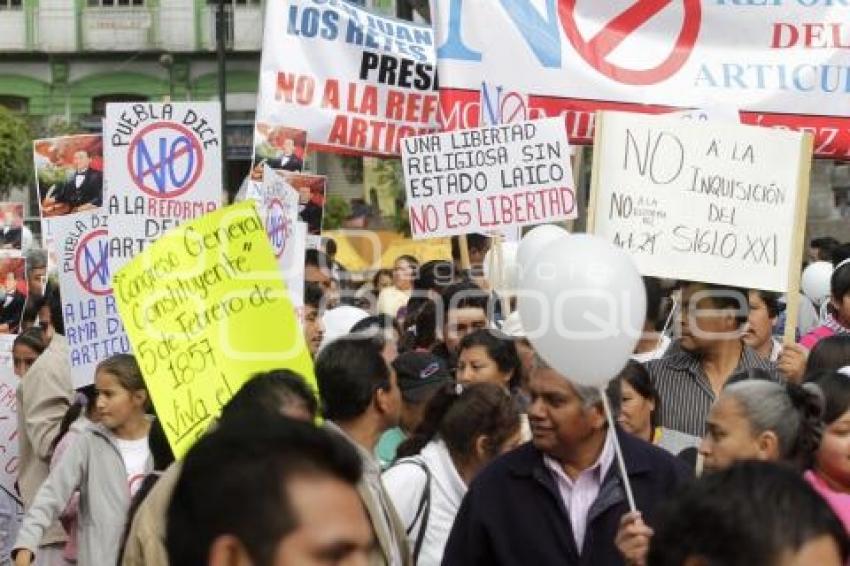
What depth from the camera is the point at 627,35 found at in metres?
10.2

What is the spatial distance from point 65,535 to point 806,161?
126 inches

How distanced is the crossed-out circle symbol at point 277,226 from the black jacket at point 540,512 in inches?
171

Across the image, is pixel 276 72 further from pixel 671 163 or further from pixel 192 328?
pixel 192 328

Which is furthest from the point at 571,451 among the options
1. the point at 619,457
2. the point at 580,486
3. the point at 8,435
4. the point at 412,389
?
the point at 8,435

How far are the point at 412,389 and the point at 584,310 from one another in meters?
2.20

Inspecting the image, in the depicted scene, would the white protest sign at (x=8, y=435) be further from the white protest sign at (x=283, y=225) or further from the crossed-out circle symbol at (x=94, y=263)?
the white protest sign at (x=283, y=225)

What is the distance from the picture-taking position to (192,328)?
228 inches

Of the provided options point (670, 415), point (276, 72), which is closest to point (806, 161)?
point (670, 415)

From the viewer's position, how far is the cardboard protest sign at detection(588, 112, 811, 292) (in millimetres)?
7281

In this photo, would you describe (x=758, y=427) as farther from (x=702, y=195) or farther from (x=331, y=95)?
(x=331, y=95)

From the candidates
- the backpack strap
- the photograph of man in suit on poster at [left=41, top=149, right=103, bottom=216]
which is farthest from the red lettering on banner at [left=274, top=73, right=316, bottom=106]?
the backpack strap

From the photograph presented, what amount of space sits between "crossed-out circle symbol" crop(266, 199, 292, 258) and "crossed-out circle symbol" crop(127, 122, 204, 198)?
708 millimetres

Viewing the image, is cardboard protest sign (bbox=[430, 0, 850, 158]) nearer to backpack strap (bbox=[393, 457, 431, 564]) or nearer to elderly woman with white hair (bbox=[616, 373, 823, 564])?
backpack strap (bbox=[393, 457, 431, 564])

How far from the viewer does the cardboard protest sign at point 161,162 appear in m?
8.29
